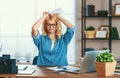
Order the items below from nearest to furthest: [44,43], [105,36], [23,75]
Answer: [23,75] < [44,43] < [105,36]

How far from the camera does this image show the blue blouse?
3451 millimetres

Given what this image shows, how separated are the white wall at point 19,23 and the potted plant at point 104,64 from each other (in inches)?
105

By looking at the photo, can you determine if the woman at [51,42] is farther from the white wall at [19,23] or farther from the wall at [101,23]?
Answer: the wall at [101,23]

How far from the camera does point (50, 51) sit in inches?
136

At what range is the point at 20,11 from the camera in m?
5.22

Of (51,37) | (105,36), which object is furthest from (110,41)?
(51,37)

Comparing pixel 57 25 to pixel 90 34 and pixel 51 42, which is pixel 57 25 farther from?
pixel 90 34

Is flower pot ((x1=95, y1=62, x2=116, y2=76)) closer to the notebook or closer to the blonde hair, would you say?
the notebook

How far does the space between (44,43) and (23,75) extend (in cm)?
98

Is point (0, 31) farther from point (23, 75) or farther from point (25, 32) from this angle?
point (23, 75)

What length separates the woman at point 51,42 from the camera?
3453mm

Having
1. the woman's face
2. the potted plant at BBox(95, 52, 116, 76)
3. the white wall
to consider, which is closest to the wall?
the white wall

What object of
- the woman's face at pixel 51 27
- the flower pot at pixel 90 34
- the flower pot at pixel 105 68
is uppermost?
the woman's face at pixel 51 27

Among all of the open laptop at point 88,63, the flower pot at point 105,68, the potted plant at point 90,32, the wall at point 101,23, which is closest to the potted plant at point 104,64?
the flower pot at point 105,68
